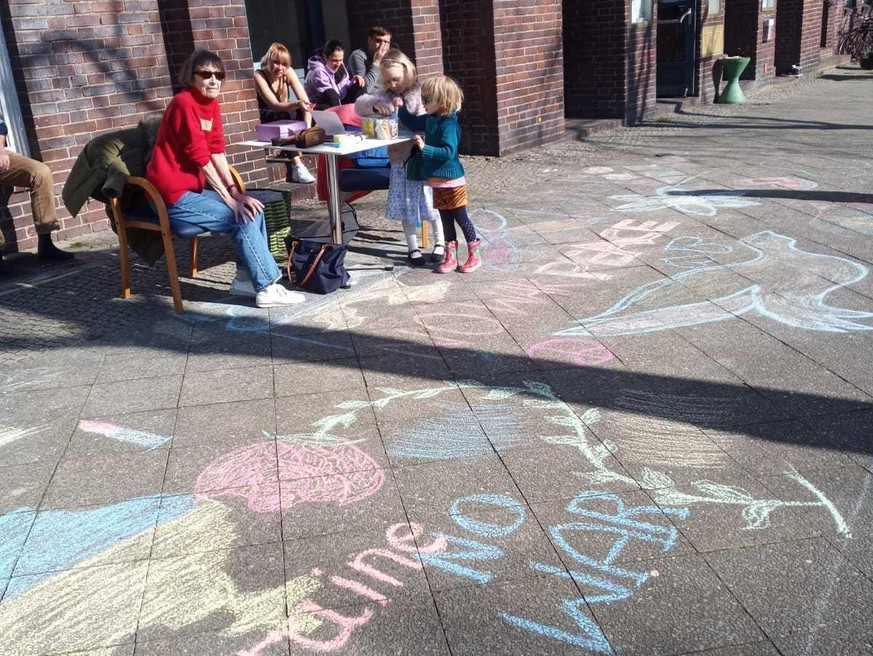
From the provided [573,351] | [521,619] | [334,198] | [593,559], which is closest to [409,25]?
[334,198]

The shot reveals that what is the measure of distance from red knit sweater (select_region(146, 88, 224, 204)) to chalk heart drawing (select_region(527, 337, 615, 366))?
246 centimetres

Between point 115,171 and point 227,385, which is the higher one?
point 115,171

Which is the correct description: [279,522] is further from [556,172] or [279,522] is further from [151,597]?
[556,172]

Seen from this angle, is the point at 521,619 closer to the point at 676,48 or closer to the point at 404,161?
the point at 404,161

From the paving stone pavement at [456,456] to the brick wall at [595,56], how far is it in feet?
23.8

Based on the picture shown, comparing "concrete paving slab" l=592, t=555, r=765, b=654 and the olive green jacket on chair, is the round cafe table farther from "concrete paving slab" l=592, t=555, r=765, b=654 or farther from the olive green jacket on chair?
"concrete paving slab" l=592, t=555, r=765, b=654

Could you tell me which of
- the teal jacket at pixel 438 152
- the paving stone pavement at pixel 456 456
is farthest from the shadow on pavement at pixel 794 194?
the teal jacket at pixel 438 152

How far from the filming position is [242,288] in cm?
570

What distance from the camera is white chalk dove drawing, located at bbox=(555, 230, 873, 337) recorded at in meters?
5.02

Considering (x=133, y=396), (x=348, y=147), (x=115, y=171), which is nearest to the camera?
(x=133, y=396)

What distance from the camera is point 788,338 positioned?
4746mm

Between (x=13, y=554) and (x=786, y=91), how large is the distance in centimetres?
1760

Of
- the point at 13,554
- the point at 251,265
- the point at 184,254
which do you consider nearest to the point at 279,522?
the point at 13,554

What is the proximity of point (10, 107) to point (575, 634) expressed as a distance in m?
6.30
